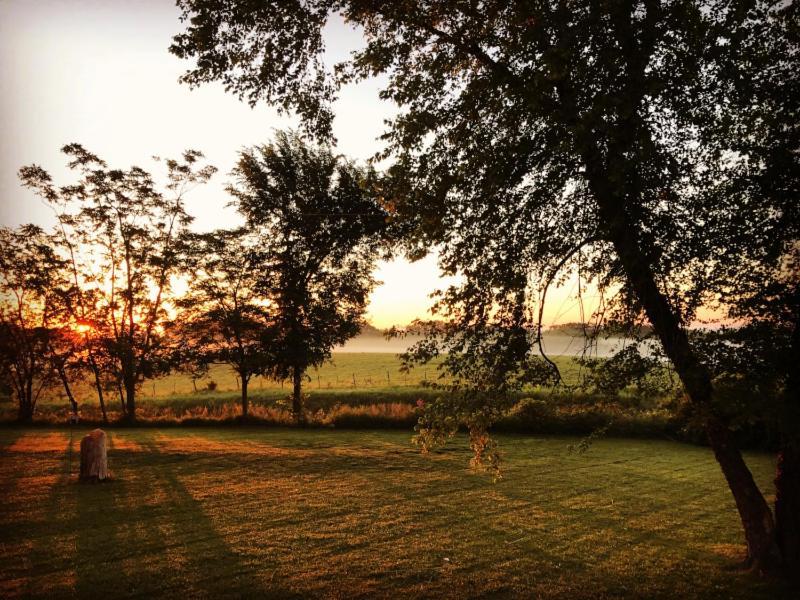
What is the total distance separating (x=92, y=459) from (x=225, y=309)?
16.6 meters

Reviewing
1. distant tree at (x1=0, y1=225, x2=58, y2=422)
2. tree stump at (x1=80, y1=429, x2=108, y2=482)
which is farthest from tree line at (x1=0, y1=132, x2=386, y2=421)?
tree stump at (x1=80, y1=429, x2=108, y2=482)

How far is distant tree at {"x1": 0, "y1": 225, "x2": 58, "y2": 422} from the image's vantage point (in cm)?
2889

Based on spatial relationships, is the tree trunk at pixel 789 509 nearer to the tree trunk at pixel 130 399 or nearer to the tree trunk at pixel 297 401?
the tree trunk at pixel 297 401

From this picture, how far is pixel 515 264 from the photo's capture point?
308 inches

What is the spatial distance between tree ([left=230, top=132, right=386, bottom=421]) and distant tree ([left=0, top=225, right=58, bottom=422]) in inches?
507

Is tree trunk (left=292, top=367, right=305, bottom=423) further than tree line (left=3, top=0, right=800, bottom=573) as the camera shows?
Yes

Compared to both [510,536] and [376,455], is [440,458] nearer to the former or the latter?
[376,455]

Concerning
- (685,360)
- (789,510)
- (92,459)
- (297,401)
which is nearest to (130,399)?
(297,401)

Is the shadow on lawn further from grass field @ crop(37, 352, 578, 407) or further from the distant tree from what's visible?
grass field @ crop(37, 352, 578, 407)

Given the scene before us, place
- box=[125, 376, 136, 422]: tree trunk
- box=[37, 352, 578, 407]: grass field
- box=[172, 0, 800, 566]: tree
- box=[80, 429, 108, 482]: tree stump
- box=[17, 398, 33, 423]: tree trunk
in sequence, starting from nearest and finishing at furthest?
box=[172, 0, 800, 566]: tree
box=[80, 429, 108, 482]: tree stump
box=[17, 398, 33, 423]: tree trunk
box=[125, 376, 136, 422]: tree trunk
box=[37, 352, 578, 407]: grass field

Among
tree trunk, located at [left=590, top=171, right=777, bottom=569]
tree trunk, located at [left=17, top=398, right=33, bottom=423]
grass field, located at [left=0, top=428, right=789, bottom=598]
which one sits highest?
tree trunk, located at [left=590, top=171, right=777, bottom=569]

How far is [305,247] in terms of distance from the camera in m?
30.1

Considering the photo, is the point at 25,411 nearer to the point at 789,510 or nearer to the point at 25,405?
the point at 25,405

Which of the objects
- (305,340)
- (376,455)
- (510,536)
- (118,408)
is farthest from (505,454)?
(118,408)
